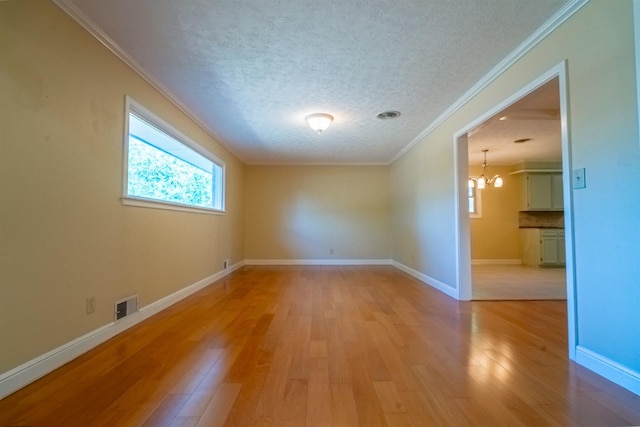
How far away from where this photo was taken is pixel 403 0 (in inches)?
75.4

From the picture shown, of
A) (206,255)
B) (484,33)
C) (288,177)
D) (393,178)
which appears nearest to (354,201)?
(393,178)

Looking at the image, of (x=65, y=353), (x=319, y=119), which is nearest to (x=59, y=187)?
(x=65, y=353)

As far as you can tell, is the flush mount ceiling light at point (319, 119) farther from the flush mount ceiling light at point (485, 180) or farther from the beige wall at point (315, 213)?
the flush mount ceiling light at point (485, 180)

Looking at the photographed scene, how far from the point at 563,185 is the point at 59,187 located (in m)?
3.24

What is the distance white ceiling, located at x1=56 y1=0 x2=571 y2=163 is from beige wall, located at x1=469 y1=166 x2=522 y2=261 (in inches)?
162

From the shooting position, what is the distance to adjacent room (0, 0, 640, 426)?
61.8 inches

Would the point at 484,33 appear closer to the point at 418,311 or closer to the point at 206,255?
the point at 418,311

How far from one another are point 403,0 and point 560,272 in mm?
6102

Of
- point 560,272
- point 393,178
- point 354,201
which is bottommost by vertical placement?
point 560,272

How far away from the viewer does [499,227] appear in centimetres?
703

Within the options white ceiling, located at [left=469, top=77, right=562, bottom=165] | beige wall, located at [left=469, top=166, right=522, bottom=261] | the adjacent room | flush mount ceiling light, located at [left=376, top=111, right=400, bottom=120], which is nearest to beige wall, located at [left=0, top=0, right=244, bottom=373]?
the adjacent room

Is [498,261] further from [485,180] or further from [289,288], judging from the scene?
[289,288]

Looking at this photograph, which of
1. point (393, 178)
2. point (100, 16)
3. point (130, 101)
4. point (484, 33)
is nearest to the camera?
point (100, 16)

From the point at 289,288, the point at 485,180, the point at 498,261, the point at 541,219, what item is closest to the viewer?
the point at 289,288
